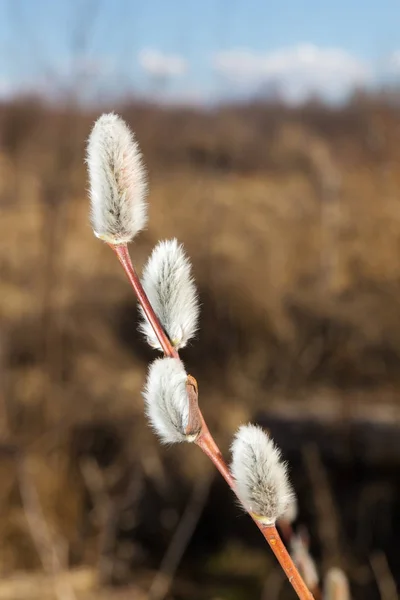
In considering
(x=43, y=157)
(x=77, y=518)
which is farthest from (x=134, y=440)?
(x=43, y=157)

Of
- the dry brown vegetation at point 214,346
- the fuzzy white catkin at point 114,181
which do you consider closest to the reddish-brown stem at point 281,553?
the fuzzy white catkin at point 114,181

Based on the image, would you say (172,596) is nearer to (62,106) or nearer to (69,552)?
(69,552)

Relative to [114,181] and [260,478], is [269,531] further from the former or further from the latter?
[114,181]

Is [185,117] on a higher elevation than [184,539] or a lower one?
higher

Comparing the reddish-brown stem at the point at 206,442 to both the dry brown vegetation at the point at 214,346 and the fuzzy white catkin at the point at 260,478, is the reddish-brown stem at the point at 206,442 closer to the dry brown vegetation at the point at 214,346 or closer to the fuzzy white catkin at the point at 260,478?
the fuzzy white catkin at the point at 260,478

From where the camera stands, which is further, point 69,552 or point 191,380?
point 69,552

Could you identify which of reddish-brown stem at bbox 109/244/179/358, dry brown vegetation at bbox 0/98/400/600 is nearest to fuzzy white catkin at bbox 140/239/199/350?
reddish-brown stem at bbox 109/244/179/358
